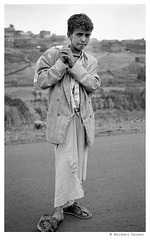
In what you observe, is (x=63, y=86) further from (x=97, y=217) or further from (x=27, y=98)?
(x=27, y=98)

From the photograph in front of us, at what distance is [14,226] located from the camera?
3494 mm

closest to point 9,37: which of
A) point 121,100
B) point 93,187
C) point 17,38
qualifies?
point 17,38

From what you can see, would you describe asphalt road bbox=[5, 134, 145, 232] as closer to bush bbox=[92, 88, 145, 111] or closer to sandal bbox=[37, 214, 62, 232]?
sandal bbox=[37, 214, 62, 232]

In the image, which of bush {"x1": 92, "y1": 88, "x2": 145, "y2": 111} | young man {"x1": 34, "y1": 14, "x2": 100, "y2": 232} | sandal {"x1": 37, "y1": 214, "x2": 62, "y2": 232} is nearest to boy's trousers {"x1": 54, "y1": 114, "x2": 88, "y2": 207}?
young man {"x1": 34, "y1": 14, "x2": 100, "y2": 232}

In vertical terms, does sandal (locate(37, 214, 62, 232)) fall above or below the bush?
below

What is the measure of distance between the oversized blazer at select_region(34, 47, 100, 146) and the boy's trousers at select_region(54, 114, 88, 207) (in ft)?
0.23

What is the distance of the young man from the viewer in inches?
122

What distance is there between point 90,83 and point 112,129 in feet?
15.4

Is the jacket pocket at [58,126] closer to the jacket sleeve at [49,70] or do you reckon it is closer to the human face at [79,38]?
the jacket sleeve at [49,70]

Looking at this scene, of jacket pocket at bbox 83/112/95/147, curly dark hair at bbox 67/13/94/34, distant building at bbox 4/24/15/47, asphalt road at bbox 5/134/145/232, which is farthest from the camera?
distant building at bbox 4/24/15/47

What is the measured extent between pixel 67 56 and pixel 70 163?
42.2 inches

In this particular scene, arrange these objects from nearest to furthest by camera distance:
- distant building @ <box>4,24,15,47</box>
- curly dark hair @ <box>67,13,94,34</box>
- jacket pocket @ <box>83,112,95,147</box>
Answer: curly dark hair @ <box>67,13,94,34</box>, jacket pocket @ <box>83,112,95,147</box>, distant building @ <box>4,24,15,47</box>

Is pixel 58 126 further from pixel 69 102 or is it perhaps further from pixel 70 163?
pixel 70 163

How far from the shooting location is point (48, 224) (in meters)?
3.36
